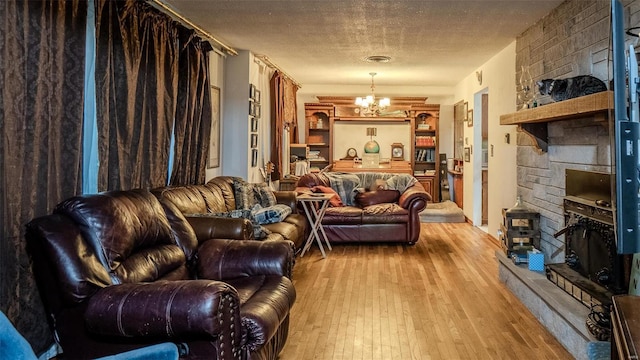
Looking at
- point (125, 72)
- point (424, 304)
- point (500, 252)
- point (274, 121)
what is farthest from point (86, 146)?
point (274, 121)

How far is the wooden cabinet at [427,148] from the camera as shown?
9.23m

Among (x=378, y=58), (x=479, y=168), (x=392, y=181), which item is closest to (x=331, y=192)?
(x=392, y=181)

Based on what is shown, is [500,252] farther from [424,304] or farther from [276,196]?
[276,196]

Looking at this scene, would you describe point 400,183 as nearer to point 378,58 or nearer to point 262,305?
point 378,58

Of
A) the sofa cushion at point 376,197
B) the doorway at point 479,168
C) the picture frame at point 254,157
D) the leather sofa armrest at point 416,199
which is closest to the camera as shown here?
the leather sofa armrest at point 416,199

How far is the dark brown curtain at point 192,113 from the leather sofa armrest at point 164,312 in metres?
2.22

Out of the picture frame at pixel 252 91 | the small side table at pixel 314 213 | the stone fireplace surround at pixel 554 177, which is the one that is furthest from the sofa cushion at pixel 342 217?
the stone fireplace surround at pixel 554 177

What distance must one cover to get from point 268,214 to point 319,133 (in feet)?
16.6

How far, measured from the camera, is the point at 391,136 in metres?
9.63

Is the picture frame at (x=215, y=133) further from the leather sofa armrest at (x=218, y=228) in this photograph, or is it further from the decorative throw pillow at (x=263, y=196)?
the leather sofa armrest at (x=218, y=228)

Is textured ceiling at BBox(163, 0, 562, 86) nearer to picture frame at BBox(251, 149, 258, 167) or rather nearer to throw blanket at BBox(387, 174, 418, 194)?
picture frame at BBox(251, 149, 258, 167)

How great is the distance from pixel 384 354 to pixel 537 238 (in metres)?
2.22

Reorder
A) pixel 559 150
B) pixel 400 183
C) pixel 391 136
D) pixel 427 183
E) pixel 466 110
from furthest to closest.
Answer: pixel 391 136, pixel 427 183, pixel 466 110, pixel 400 183, pixel 559 150

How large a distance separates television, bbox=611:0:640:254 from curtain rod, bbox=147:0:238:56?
3233 millimetres
